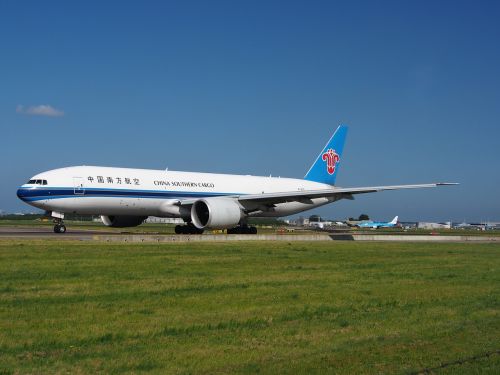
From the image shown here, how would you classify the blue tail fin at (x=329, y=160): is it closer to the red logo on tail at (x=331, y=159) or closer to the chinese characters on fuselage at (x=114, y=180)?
the red logo on tail at (x=331, y=159)

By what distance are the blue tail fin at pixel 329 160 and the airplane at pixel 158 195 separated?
18.7 feet

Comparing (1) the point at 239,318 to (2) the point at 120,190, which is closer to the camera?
(1) the point at 239,318

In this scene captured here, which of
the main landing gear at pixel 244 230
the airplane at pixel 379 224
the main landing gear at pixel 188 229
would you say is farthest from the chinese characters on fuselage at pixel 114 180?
the airplane at pixel 379 224

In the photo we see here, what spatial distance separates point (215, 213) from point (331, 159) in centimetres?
1784

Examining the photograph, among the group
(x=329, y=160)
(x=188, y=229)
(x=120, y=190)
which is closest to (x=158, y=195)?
(x=120, y=190)

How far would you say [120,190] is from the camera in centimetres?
3466

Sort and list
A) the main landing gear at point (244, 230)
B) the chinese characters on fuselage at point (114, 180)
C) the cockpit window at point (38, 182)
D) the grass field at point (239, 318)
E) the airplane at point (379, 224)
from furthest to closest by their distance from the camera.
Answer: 1. the airplane at point (379, 224)
2. the main landing gear at point (244, 230)
3. the chinese characters on fuselage at point (114, 180)
4. the cockpit window at point (38, 182)
5. the grass field at point (239, 318)

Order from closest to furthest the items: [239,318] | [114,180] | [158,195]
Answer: [239,318], [114,180], [158,195]

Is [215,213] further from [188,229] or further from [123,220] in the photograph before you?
[123,220]

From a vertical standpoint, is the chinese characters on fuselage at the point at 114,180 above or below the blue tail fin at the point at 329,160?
below

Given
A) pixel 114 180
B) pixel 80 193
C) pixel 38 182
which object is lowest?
pixel 80 193

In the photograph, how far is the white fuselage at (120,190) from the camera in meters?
33.2

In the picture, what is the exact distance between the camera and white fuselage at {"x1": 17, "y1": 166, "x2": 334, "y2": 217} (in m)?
33.2

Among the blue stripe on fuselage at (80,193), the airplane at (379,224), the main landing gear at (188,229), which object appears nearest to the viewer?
the blue stripe on fuselage at (80,193)
